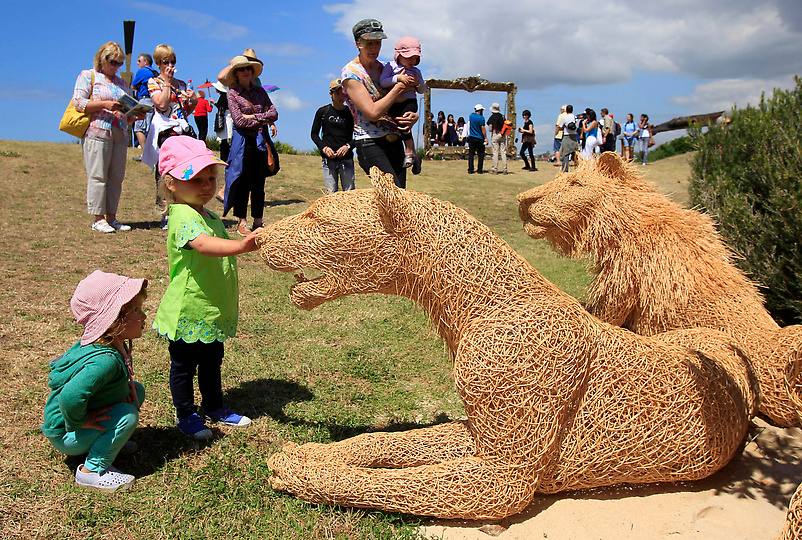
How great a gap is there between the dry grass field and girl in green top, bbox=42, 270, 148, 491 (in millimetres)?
161

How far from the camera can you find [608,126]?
17.4 m

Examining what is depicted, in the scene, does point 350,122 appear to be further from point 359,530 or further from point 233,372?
point 359,530

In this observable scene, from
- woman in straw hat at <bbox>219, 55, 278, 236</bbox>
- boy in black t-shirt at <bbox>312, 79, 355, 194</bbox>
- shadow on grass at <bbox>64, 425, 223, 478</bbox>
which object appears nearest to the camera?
shadow on grass at <bbox>64, 425, 223, 478</bbox>

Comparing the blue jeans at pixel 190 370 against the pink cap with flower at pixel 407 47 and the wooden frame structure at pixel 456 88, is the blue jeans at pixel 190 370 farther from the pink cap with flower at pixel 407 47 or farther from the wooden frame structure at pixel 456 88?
the wooden frame structure at pixel 456 88

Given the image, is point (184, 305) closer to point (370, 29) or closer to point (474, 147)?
point (370, 29)

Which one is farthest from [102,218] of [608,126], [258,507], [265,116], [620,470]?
[608,126]

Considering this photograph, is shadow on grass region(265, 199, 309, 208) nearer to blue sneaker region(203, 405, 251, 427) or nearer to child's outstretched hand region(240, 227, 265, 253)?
blue sneaker region(203, 405, 251, 427)

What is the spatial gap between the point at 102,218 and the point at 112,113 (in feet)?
5.44

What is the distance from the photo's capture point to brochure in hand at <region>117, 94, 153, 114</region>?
A: 7.33 meters

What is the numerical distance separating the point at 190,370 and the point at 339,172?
16.6 feet

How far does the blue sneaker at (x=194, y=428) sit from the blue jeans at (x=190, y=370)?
31 millimetres

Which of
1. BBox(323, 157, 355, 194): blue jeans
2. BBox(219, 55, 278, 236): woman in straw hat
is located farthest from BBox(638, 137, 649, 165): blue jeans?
BBox(219, 55, 278, 236): woman in straw hat

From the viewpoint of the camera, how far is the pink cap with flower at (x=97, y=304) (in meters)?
3.02

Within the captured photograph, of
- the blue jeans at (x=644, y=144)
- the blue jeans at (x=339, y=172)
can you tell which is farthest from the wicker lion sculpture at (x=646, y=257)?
the blue jeans at (x=644, y=144)
